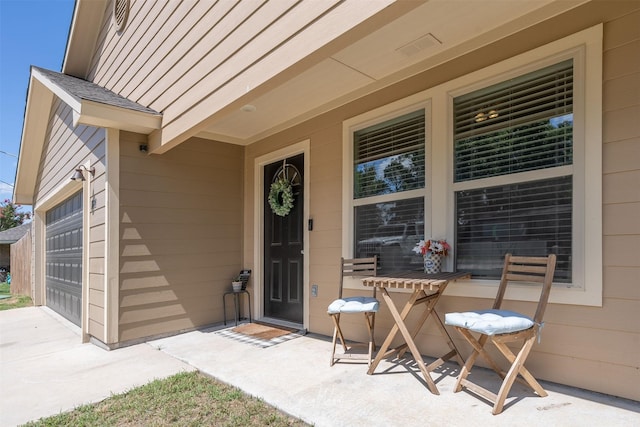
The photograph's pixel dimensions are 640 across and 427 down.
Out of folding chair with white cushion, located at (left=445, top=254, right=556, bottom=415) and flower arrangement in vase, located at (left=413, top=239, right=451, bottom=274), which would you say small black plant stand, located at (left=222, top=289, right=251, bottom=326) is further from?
folding chair with white cushion, located at (left=445, top=254, right=556, bottom=415)

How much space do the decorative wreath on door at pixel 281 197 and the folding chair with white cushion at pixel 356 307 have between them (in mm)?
1184

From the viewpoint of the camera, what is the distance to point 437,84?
2.91 meters

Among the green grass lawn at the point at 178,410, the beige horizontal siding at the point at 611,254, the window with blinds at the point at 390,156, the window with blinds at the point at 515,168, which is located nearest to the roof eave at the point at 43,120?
the window with blinds at the point at 390,156

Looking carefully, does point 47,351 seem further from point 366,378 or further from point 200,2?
point 200,2

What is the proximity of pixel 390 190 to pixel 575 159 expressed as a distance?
1.44m

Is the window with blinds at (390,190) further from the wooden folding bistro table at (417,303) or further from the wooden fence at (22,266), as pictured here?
the wooden fence at (22,266)

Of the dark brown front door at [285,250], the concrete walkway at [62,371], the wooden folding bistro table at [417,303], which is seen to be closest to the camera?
the wooden folding bistro table at [417,303]

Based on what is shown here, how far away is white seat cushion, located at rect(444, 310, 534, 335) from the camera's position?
1916 mm

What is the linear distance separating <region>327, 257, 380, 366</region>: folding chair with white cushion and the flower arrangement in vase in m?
0.49

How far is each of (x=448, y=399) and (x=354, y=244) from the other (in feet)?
5.48

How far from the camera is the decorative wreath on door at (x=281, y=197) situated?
13.9 feet

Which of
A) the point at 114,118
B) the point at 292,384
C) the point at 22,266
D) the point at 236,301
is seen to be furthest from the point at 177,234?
the point at 22,266

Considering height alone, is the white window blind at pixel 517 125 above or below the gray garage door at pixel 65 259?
above

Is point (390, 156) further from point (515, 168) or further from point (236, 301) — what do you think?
point (236, 301)
